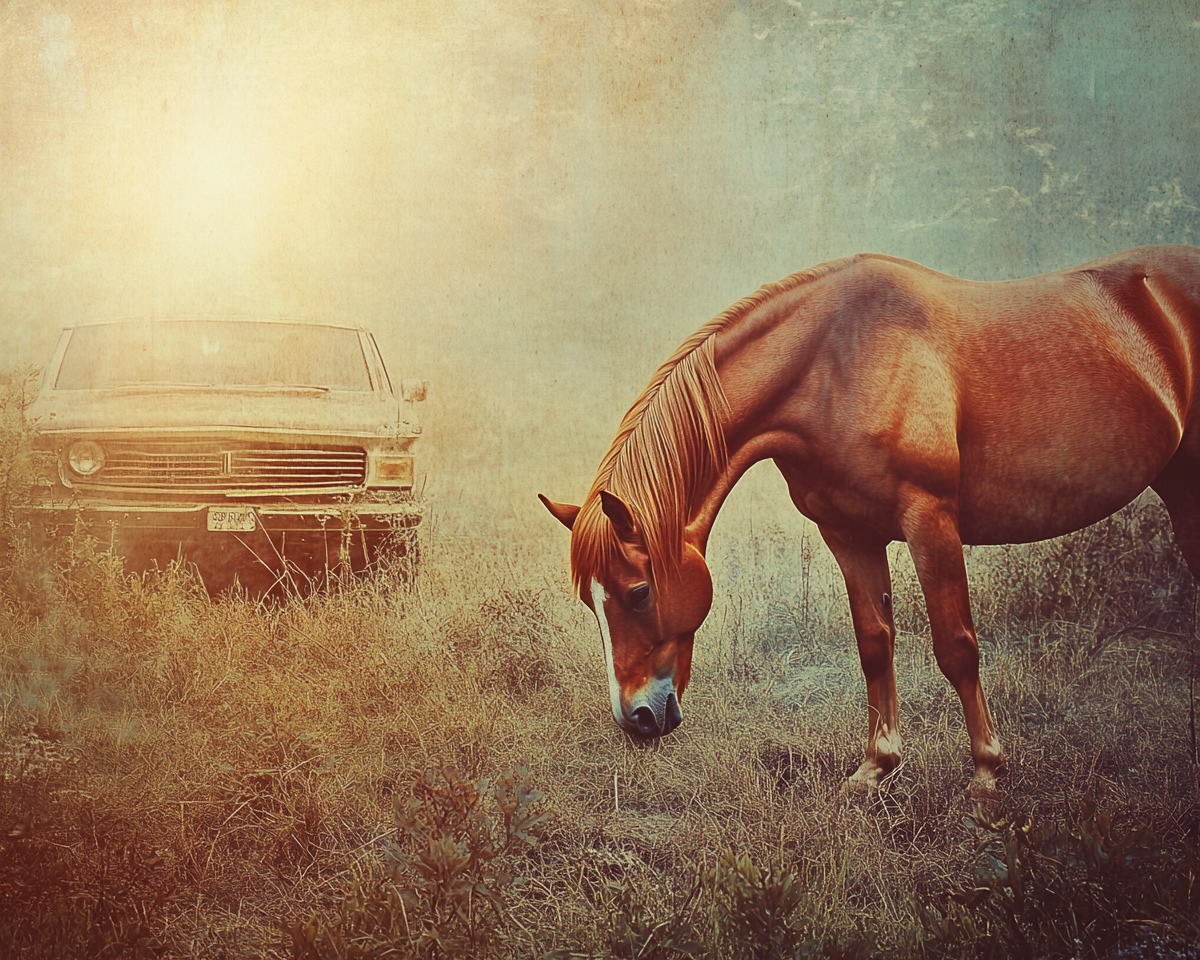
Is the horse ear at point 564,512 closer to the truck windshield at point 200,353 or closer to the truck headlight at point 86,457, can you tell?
the truck windshield at point 200,353

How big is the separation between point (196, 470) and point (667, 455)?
142cm

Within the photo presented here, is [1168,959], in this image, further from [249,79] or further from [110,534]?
→ [249,79]

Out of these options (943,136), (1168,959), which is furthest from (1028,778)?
(943,136)

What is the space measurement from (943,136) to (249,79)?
7.09 feet

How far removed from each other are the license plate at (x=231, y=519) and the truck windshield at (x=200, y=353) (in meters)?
0.38

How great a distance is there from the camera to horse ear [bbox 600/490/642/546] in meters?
2.40

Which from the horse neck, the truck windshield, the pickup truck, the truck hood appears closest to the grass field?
the pickup truck

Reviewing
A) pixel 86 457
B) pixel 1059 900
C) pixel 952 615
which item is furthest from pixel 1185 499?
pixel 86 457

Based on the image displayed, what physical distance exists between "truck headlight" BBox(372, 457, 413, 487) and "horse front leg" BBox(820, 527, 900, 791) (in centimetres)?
130

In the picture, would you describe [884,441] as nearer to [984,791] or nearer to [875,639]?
[875,639]

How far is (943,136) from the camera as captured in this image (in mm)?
2707

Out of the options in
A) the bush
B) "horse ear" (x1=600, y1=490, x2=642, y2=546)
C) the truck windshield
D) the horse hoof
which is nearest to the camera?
the bush

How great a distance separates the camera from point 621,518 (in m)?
2.43

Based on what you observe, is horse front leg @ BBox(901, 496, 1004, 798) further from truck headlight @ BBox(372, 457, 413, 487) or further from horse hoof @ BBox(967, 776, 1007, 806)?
truck headlight @ BBox(372, 457, 413, 487)
